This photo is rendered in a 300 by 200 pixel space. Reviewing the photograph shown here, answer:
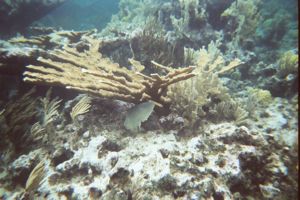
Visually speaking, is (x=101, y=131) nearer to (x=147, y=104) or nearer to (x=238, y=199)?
(x=147, y=104)

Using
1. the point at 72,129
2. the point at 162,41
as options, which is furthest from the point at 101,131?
the point at 162,41

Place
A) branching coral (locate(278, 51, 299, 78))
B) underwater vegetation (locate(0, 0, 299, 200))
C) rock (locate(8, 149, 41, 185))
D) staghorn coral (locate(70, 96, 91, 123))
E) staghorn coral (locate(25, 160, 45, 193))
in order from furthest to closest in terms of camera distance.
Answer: branching coral (locate(278, 51, 299, 78)), staghorn coral (locate(70, 96, 91, 123)), rock (locate(8, 149, 41, 185)), staghorn coral (locate(25, 160, 45, 193)), underwater vegetation (locate(0, 0, 299, 200))

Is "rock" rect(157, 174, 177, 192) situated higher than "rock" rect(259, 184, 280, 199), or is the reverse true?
"rock" rect(157, 174, 177, 192)

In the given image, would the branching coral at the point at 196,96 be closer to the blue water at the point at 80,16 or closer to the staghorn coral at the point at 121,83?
the staghorn coral at the point at 121,83

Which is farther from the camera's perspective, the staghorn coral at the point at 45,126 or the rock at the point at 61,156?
the staghorn coral at the point at 45,126

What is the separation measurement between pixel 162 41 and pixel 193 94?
2384mm

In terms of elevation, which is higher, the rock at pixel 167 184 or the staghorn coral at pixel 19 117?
the staghorn coral at pixel 19 117

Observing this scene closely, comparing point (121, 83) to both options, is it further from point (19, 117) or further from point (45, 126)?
point (19, 117)

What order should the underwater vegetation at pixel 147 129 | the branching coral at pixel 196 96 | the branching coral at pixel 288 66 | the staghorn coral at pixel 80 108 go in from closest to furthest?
1. the underwater vegetation at pixel 147 129
2. the branching coral at pixel 196 96
3. the staghorn coral at pixel 80 108
4. the branching coral at pixel 288 66

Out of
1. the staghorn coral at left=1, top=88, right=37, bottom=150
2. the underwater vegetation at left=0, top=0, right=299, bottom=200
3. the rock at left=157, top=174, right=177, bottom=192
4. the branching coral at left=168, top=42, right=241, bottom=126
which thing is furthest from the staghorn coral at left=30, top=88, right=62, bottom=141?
the rock at left=157, top=174, right=177, bottom=192

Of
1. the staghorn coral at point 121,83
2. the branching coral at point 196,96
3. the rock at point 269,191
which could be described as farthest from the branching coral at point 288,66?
the rock at point 269,191

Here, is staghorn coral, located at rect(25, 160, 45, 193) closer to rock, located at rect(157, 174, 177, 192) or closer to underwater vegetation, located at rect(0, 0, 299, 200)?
underwater vegetation, located at rect(0, 0, 299, 200)

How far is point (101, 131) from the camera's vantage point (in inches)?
142

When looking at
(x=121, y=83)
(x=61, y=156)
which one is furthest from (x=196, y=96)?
(x=61, y=156)
